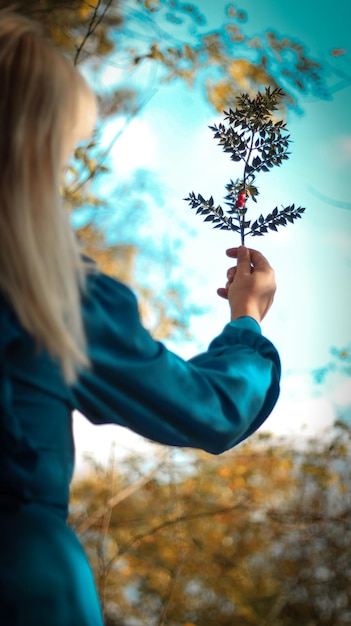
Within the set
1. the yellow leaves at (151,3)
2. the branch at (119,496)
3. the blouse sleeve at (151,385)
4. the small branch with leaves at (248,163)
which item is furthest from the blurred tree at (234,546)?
the blouse sleeve at (151,385)

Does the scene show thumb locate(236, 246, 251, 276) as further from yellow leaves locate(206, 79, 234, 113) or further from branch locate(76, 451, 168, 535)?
branch locate(76, 451, 168, 535)

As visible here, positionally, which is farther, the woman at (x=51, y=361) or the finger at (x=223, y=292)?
the finger at (x=223, y=292)

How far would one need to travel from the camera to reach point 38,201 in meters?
0.59

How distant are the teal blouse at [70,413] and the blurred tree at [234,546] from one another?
2.19m

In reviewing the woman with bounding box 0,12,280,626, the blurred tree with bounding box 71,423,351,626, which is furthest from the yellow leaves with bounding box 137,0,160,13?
the blurred tree with bounding box 71,423,351,626

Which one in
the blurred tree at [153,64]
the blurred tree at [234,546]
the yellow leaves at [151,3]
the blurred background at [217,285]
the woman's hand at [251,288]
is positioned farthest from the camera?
the blurred tree at [234,546]

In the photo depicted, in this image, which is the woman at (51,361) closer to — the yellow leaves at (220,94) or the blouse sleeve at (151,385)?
the blouse sleeve at (151,385)

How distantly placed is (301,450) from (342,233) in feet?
2.62

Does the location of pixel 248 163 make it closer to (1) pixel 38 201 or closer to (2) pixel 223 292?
(2) pixel 223 292

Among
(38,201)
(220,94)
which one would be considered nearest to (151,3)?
(220,94)

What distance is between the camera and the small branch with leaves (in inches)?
38.0

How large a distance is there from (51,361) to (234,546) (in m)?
2.56

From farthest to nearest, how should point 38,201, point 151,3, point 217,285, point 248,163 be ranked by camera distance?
point 217,285
point 151,3
point 248,163
point 38,201

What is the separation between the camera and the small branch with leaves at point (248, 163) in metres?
0.97
